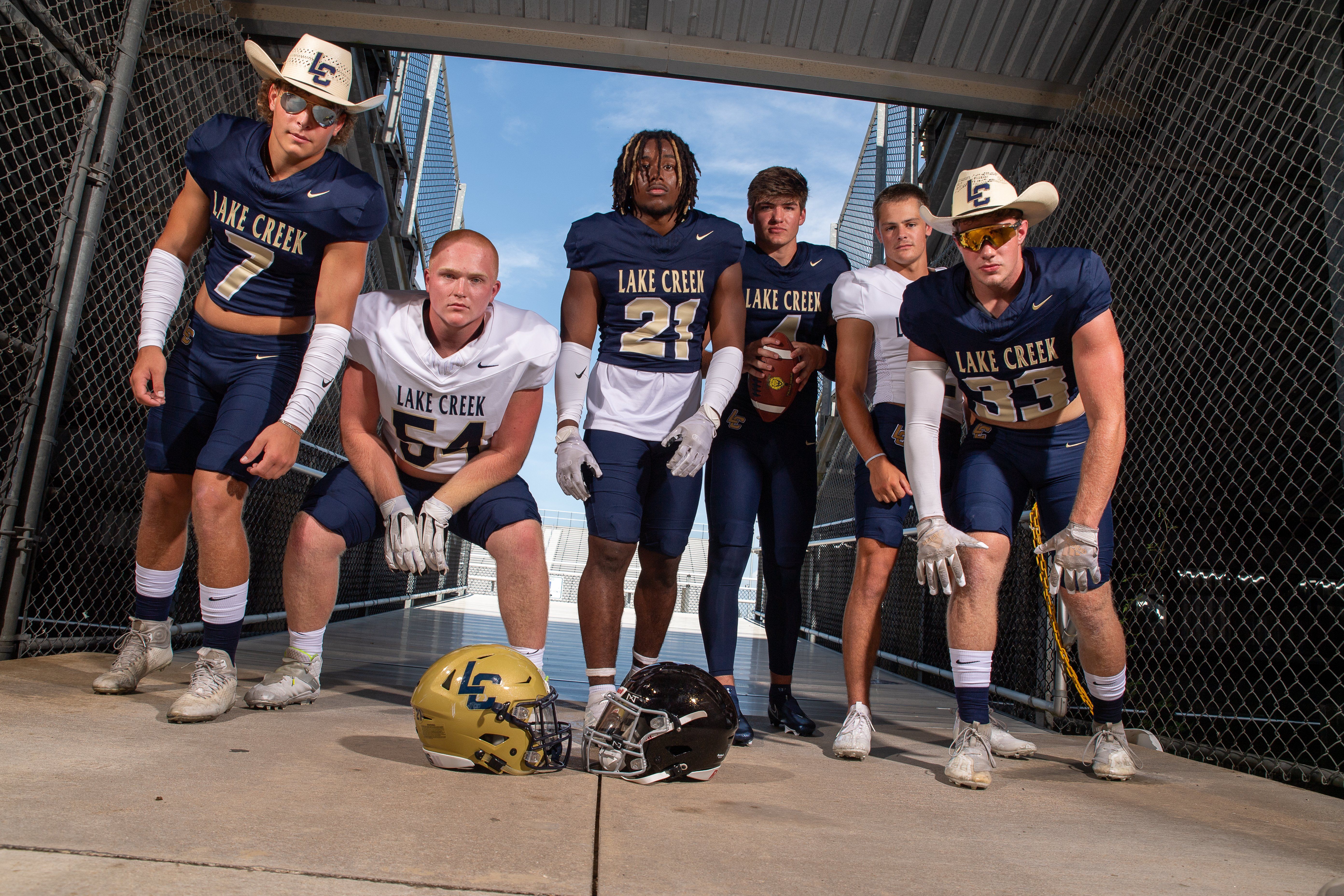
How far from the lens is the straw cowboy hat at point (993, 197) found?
8.85 feet

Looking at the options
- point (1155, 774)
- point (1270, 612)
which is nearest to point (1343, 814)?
point (1155, 774)

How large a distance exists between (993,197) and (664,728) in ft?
6.22

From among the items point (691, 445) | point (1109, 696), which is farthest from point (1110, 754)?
point (691, 445)

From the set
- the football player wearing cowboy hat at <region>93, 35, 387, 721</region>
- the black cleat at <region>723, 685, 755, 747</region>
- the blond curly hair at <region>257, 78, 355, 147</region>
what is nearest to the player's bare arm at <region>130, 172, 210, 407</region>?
the football player wearing cowboy hat at <region>93, 35, 387, 721</region>

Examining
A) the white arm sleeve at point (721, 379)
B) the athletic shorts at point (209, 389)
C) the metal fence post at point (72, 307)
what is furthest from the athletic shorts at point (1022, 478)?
the metal fence post at point (72, 307)

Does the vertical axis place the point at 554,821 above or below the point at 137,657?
below

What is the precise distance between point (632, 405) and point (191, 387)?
1544 mm

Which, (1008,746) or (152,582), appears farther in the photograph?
(1008,746)

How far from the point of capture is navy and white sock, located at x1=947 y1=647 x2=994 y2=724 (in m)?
2.70

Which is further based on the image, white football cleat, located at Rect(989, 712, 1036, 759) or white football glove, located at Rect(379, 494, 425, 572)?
white football cleat, located at Rect(989, 712, 1036, 759)

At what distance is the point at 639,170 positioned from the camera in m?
3.29

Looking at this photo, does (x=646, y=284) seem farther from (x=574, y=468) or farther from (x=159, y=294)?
(x=159, y=294)

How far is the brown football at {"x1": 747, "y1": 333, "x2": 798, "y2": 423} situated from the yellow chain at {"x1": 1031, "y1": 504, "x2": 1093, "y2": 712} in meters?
1.28

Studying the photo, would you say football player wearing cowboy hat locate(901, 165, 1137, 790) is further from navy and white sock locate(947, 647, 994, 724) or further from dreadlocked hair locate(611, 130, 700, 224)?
dreadlocked hair locate(611, 130, 700, 224)
